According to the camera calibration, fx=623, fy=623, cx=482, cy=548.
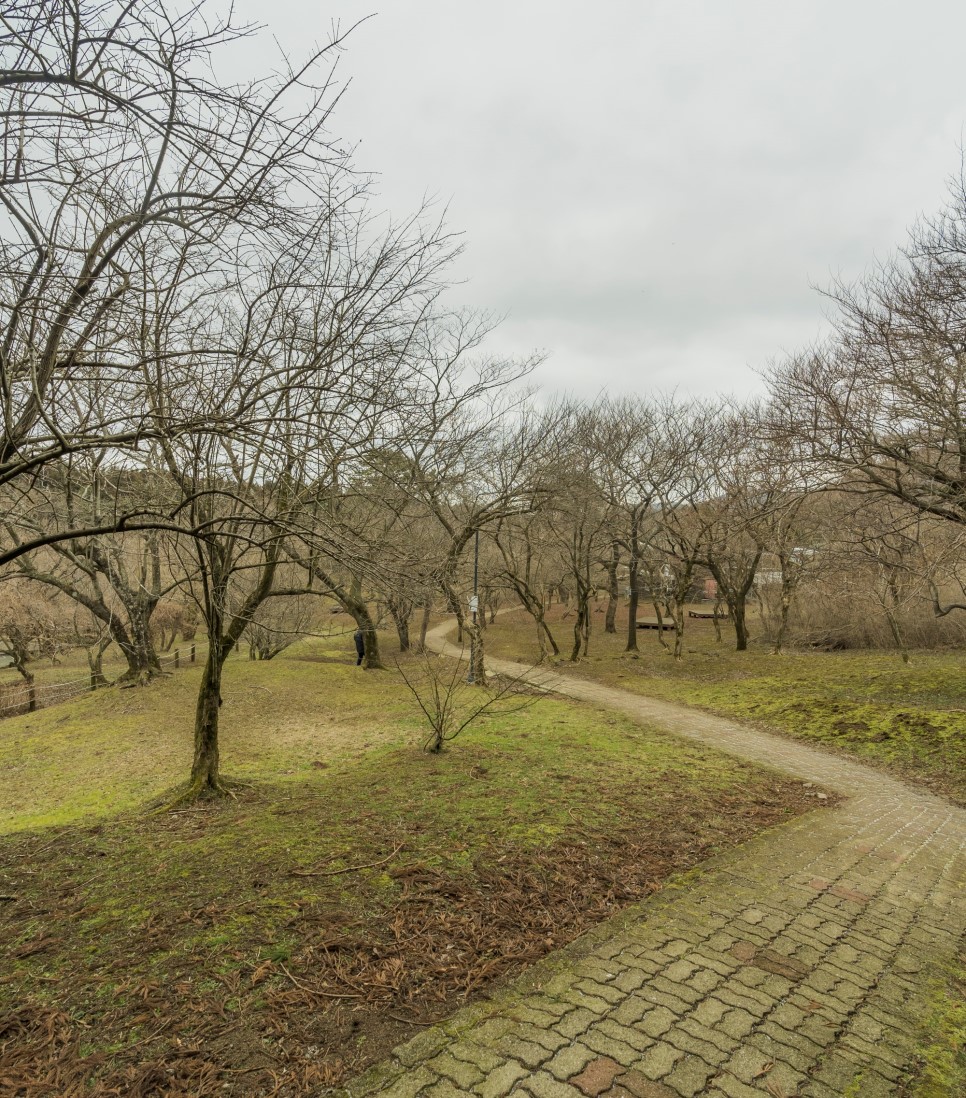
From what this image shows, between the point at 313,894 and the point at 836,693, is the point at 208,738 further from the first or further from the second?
the point at 836,693

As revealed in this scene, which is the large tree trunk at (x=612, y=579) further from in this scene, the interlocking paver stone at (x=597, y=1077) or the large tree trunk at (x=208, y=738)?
the interlocking paver stone at (x=597, y=1077)

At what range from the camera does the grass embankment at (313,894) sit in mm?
2621

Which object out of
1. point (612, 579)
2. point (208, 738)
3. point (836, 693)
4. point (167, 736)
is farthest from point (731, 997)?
point (612, 579)

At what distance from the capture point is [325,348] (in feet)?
13.0

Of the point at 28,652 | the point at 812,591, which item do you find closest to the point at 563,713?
the point at 812,591

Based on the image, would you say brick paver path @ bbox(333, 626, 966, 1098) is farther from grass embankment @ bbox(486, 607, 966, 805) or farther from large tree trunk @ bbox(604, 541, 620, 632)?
large tree trunk @ bbox(604, 541, 620, 632)

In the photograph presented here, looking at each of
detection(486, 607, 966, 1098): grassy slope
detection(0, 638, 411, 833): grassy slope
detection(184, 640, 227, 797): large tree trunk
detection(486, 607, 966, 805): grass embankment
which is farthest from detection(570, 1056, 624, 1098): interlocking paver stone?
detection(486, 607, 966, 805): grass embankment

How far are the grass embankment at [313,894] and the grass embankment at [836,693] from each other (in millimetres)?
3116

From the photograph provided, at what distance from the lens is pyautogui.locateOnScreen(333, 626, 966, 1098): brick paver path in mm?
2586

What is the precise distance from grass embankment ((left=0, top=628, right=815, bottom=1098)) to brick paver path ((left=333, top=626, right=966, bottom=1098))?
0.83 feet

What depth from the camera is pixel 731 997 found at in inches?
126

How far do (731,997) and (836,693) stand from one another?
12.5 m

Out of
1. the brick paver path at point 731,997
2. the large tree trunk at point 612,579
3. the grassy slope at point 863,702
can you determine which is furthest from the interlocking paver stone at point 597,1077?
the large tree trunk at point 612,579

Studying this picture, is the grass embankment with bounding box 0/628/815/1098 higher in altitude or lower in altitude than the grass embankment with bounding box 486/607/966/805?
higher
